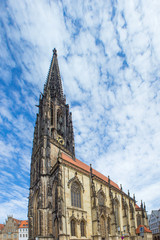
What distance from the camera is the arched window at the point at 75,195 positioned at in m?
26.8

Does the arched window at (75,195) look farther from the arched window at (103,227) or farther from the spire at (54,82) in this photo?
the spire at (54,82)

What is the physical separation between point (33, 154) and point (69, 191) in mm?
13961

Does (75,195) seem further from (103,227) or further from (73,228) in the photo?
(103,227)

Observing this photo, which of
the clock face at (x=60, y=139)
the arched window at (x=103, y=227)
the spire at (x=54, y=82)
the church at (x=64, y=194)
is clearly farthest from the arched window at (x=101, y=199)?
the spire at (x=54, y=82)

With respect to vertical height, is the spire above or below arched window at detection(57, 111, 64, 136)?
above

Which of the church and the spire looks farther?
the spire

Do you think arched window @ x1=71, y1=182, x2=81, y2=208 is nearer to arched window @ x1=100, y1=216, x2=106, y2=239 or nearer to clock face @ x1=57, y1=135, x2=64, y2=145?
arched window @ x1=100, y1=216, x2=106, y2=239

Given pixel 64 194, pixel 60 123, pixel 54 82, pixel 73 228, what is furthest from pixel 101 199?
pixel 54 82

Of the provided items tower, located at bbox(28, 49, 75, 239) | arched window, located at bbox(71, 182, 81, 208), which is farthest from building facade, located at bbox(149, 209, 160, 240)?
arched window, located at bbox(71, 182, 81, 208)

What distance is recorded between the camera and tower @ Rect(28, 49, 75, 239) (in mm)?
25844

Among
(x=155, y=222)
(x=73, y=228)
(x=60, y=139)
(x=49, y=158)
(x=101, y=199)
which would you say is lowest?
(x=155, y=222)

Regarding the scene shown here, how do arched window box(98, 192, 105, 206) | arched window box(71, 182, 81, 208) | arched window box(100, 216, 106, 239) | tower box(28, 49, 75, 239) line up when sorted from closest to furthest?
tower box(28, 49, 75, 239) → arched window box(71, 182, 81, 208) → arched window box(100, 216, 106, 239) → arched window box(98, 192, 105, 206)

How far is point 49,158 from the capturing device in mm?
31188

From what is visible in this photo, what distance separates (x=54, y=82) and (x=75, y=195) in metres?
27.3
